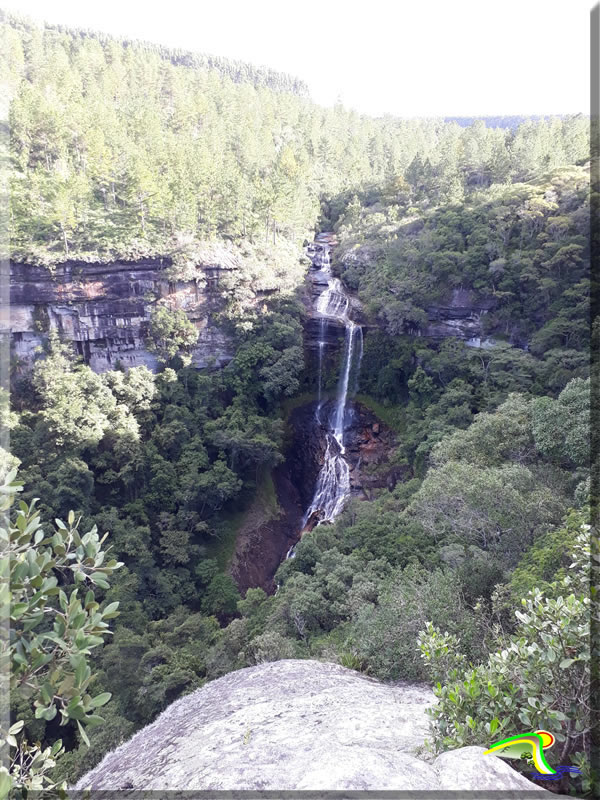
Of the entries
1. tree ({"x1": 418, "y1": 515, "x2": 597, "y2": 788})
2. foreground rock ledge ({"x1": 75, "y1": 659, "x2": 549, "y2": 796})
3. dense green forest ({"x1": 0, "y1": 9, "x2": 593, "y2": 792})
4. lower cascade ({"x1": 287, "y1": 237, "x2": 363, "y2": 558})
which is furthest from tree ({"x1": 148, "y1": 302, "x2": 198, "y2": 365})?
tree ({"x1": 418, "y1": 515, "x2": 597, "y2": 788})

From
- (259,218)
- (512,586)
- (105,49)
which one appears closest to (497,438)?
(512,586)

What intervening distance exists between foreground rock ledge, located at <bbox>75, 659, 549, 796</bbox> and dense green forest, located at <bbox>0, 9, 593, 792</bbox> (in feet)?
1.31

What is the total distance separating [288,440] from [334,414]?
278 centimetres

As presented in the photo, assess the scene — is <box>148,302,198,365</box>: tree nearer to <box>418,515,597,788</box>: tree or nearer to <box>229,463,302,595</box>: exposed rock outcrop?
<box>229,463,302,595</box>: exposed rock outcrop

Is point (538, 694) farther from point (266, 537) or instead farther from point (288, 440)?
point (288, 440)

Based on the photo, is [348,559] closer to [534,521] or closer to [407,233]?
[534,521]

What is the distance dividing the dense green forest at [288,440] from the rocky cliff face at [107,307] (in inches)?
32.1

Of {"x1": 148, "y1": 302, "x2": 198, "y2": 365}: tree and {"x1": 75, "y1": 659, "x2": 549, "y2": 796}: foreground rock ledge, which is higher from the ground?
{"x1": 148, "y1": 302, "x2": 198, "y2": 365}: tree

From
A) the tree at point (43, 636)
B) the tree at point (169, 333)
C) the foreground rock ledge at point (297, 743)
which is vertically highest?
the tree at point (169, 333)

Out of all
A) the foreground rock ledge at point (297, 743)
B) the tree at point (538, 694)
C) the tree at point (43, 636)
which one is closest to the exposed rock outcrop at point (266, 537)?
the foreground rock ledge at point (297, 743)

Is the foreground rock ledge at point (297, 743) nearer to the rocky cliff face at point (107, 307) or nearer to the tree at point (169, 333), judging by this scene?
the tree at point (169, 333)

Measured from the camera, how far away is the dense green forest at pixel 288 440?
11.3 ft

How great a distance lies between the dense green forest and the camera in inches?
135

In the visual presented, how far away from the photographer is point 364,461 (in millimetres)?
22688
